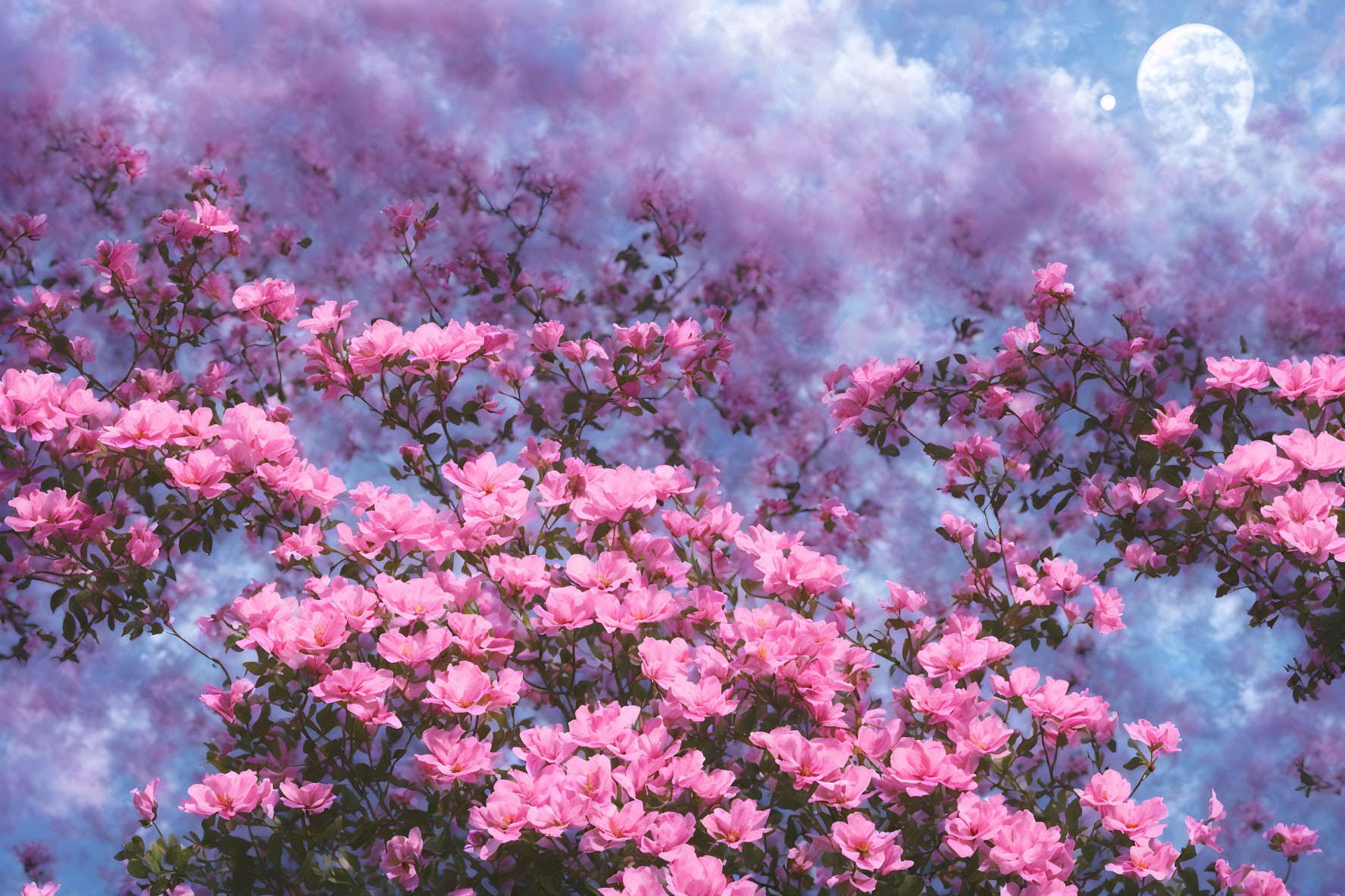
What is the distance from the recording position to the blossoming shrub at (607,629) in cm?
178

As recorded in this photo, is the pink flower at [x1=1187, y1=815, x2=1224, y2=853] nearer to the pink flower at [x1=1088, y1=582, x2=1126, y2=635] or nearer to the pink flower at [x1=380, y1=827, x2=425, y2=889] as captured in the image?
the pink flower at [x1=1088, y1=582, x2=1126, y2=635]

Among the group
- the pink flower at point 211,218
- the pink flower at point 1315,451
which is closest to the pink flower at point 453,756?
the pink flower at point 211,218

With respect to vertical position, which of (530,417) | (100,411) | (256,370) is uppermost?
(256,370)

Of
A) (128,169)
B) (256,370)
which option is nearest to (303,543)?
(256,370)

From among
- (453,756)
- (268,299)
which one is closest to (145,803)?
(453,756)

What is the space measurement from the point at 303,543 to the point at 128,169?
6.40 ft

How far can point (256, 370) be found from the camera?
11.0 ft

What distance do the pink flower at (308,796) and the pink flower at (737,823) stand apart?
0.71 m

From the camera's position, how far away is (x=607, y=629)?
6.39 ft

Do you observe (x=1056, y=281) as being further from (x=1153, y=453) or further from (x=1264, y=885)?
(x=1264, y=885)

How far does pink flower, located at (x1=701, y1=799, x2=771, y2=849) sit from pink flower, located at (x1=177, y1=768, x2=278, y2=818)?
31.6 inches

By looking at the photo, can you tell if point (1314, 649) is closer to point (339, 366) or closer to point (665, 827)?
point (665, 827)

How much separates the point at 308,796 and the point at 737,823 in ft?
2.57

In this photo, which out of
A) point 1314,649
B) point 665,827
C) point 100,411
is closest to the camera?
point 665,827
